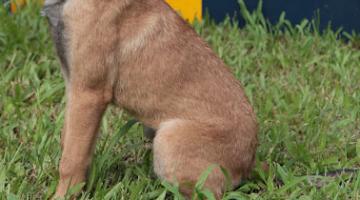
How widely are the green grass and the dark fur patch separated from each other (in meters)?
0.69

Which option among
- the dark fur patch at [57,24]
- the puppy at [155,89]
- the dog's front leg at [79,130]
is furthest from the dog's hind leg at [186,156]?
the dark fur patch at [57,24]

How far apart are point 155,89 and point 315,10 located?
9.87 feet

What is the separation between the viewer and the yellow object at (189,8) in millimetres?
6679

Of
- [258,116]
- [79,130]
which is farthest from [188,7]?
[79,130]

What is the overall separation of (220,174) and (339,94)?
185cm

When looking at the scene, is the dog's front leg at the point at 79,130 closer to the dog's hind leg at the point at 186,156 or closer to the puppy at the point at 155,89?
the puppy at the point at 155,89

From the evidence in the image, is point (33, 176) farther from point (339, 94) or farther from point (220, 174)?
point (339, 94)

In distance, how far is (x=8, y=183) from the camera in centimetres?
402

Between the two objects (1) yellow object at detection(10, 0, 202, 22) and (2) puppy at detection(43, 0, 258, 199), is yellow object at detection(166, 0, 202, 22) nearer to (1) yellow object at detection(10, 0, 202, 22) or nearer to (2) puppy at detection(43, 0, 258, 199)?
(1) yellow object at detection(10, 0, 202, 22)

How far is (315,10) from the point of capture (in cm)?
658

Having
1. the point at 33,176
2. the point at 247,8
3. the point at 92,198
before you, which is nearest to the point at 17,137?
the point at 33,176

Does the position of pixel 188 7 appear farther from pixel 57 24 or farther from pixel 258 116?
pixel 57 24

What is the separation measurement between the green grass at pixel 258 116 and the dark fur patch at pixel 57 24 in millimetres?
686

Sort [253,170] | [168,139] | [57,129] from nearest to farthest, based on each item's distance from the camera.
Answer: [168,139]
[253,170]
[57,129]
